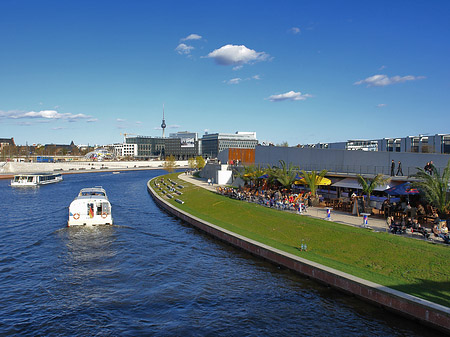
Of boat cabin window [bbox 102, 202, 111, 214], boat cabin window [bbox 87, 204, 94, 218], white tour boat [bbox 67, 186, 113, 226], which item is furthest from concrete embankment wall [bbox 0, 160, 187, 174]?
boat cabin window [bbox 102, 202, 111, 214]

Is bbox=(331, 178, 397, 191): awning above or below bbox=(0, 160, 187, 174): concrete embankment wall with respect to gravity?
above

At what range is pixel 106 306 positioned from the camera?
14766mm

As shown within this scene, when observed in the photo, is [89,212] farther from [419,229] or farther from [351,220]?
[419,229]

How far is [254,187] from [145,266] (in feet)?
82.7

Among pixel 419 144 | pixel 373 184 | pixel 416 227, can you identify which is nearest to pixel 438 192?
pixel 416 227

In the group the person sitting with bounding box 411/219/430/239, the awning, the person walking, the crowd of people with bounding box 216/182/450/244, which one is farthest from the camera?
the person walking

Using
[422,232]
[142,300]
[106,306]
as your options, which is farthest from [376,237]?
[106,306]

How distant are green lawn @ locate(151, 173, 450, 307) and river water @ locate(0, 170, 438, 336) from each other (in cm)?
146

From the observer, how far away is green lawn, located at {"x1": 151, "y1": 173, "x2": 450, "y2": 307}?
14.2 metres

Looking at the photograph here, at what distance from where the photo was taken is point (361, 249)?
18141 mm

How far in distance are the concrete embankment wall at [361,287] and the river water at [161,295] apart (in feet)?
1.24

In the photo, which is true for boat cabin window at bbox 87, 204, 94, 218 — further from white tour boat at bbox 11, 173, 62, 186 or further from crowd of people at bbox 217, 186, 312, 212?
white tour boat at bbox 11, 173, 62, 186

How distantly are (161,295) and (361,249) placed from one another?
396 inches

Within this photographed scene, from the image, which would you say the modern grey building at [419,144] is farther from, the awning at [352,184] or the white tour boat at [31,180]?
the white tour boat at [31,180]
